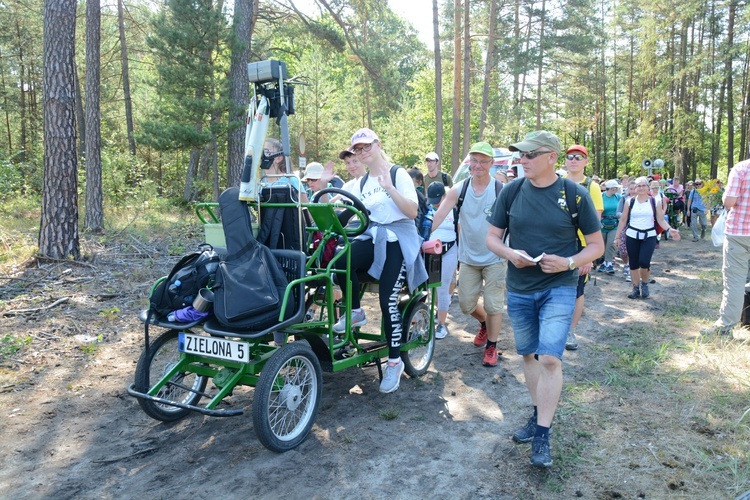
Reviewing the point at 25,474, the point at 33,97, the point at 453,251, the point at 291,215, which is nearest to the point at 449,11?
the point at 33,97

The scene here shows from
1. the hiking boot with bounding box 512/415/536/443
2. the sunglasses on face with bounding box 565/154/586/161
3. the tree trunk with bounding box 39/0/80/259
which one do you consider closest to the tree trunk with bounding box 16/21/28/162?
the tree trunk with bounding box 39/0/80/259

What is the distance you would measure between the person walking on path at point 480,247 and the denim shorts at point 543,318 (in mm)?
1720

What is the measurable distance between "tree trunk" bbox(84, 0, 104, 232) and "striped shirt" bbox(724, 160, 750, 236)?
11056mm

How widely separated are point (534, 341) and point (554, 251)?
0.62 m

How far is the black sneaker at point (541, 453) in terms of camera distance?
321 cm

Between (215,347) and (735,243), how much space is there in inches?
216

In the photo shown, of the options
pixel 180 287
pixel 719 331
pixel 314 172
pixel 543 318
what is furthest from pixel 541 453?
pixel 314 172

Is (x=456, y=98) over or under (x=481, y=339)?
over

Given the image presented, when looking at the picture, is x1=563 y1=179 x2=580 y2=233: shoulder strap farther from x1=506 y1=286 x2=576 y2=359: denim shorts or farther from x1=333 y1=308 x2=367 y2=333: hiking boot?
x1=333 y1=308 x2=367 y2=333: hiking boot

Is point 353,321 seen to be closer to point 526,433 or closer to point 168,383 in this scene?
point 168,383

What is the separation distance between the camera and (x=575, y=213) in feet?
10.8

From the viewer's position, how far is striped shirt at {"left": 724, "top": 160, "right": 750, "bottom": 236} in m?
5.69

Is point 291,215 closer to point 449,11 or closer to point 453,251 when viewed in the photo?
point 453,251

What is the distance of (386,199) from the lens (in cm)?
448
